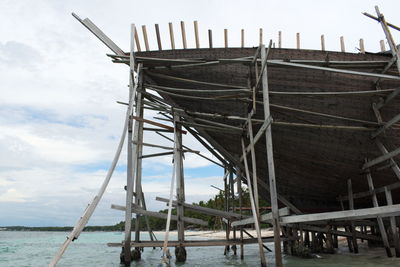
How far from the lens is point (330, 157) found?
9320 mm

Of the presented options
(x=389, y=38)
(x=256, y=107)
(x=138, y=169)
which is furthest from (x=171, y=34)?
(x=389, y=38)

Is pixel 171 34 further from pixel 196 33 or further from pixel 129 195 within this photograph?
pixel 129 195

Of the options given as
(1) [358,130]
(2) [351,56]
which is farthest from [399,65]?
(1) [358,130]

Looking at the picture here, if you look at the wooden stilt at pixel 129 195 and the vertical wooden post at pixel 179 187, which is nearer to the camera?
the wooden stilt at pixel 129 195

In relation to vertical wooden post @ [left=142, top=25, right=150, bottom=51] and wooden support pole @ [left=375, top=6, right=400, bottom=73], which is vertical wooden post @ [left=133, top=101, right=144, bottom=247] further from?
wooden support pole @ [left=375, top=6, right=400, bottom=73]

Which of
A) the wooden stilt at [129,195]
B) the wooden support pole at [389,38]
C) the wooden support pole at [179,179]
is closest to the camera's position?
the wooden support pole at [389,38]

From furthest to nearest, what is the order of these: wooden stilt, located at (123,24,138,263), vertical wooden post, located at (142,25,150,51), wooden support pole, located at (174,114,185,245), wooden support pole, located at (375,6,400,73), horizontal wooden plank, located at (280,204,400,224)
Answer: wooden support pole, located at (174,114,185,245) → vertical wooden post, located at (142,25,150,51) → wooden stilt, located at (123,24,138,263) → wooden support pole, located at (375,6,400,73) → horizontal wooden plank, located at (280,204,400,224)

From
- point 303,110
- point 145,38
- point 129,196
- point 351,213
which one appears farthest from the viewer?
Result: point 145,38

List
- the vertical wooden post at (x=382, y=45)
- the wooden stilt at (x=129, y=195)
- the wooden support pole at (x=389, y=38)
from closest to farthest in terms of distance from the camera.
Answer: the wooden support pole at (x=389, y=38)
the wooden stilt at (x=129, y=195)
the vertical wooden post at (x=382, y=45)

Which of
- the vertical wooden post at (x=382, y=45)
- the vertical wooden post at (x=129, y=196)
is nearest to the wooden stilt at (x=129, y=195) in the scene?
the vertical wooden post at (x=129, y=196)

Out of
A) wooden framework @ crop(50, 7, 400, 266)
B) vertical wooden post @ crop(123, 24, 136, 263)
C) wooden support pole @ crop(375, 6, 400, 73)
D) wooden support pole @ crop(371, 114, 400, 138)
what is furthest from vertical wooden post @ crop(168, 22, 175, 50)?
wooden support pole @ crop(371, 114, 400, 138)

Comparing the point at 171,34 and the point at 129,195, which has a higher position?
the point at 171,34

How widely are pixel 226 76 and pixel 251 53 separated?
0.95m

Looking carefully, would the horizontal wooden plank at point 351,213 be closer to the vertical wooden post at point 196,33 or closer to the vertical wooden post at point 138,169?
the vertical wooden post at point 138,169
